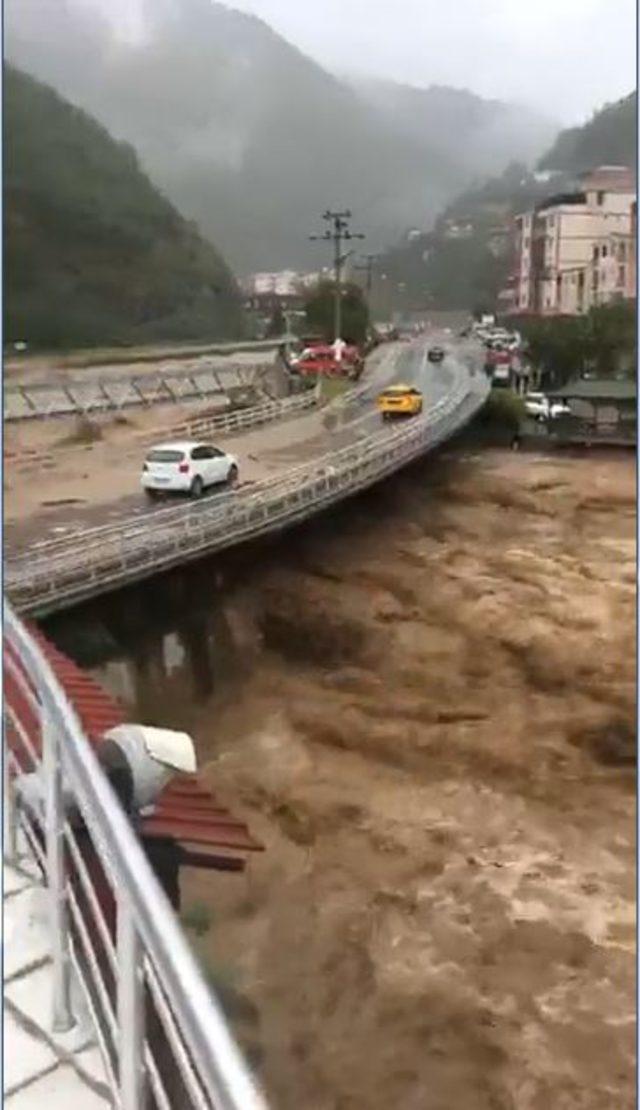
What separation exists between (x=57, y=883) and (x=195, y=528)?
5.57 ft

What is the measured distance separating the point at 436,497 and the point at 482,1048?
3.46 feet

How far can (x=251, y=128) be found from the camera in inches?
82.8

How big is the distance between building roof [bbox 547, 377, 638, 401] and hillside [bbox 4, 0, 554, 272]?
0.44 meters

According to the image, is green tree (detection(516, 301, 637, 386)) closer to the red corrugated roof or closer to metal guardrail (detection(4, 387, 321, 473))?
metal guardrail (detection(4, 387, 321, 473))

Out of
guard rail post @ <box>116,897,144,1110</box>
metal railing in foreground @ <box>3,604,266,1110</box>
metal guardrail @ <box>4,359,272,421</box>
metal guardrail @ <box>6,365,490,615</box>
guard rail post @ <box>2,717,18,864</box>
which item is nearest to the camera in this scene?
metal railing in foreground @ <box>3,604,266,1110</box>

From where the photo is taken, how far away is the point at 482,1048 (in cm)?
189

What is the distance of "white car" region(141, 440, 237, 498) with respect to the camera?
2.26 meters

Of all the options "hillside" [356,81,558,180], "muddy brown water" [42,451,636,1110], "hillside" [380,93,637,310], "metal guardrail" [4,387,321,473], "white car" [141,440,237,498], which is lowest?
"muddy brown water" [42,451,636,1110]

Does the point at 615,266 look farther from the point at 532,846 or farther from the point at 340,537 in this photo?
the point at 532,846

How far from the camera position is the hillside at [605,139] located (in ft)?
5.44

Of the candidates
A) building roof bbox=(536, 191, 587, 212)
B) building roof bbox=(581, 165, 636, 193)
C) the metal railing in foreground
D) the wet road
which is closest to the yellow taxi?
the wet road

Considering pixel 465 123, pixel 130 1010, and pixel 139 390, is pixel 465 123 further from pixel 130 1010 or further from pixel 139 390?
pixel 130 1010

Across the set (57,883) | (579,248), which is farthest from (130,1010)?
(579,248)

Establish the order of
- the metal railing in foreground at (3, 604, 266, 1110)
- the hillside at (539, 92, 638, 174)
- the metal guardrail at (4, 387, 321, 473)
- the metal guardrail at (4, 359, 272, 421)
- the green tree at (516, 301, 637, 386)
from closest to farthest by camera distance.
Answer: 1. the metal railing in foreground at (3, 604, 266, 1110)
2. the hillside at (539, 92, 638, 174)
3. the green tree at (516, 301, 637, 386)
4. the metal guardrail at (4, 359, 272, 421)
5. the metal guardrail at (4, 387, 321, 473)
